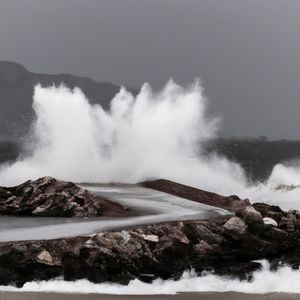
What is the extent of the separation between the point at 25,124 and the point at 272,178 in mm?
38448

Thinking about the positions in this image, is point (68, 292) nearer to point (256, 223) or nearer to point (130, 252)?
point (130, 252)

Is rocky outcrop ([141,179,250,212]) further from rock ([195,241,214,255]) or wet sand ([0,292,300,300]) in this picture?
wet sand ([0,292,300,300])

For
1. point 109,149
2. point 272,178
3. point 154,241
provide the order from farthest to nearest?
1. point 272,178
2. point 109,149
3. point 154,241

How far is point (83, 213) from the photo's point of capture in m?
16.1

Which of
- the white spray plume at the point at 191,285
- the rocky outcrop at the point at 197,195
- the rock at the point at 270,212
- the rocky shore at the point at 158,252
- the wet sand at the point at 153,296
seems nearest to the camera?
the wet sand at the point at 153,296

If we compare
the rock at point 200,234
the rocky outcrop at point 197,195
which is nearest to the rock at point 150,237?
the rock at point 200,234

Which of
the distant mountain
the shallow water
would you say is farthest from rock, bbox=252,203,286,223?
the distant mountain

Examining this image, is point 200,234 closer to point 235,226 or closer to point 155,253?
point 235,226

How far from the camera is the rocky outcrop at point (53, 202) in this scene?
1616cm

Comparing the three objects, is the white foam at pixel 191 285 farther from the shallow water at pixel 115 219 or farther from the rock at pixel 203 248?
the shallow water at pixel 115 219

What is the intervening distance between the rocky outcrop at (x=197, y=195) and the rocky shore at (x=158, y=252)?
452 cm

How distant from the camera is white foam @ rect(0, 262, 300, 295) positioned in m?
10.8

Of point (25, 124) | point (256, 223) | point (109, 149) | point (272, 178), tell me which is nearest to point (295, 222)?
point (256, 223)

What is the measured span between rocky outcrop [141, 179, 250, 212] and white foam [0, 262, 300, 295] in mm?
5800
